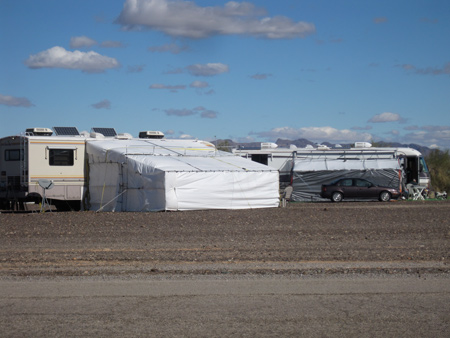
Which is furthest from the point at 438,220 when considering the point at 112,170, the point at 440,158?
the point at 440,158

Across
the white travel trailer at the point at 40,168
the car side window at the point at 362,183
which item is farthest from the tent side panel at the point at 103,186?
the car side window at the point at 362,183

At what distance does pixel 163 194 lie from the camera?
76.4ft

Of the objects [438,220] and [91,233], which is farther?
[438,220]

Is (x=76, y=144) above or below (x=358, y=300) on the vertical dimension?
above

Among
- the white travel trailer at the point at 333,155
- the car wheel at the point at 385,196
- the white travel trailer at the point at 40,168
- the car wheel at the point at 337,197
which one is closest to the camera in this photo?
the white travel trailer at the point at 40,168

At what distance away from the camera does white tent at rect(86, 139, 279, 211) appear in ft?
77.3

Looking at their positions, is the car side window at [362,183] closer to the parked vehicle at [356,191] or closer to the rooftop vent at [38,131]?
the parked vehicle at [356,191]

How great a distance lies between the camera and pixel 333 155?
35.2 meters

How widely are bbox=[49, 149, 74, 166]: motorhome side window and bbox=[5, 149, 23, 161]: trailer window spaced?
4.19 ft

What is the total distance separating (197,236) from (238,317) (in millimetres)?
8812

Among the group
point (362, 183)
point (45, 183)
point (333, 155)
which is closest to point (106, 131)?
point (45, 183)

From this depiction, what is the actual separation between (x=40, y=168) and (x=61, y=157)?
1065mm

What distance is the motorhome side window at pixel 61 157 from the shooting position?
25.2m

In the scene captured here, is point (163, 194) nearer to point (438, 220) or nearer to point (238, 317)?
point (438, 220)
